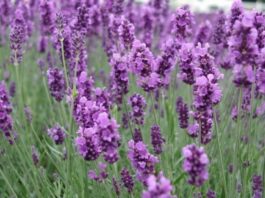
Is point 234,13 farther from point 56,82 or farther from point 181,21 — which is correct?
point 56,82

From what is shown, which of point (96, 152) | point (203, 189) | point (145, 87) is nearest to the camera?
point (96, 152)

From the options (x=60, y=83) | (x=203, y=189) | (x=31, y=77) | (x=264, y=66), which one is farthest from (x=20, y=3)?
(x=264, y=66)

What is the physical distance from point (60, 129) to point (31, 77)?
377 cm

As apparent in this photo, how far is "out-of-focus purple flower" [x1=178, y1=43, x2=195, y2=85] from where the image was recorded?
2303 mm

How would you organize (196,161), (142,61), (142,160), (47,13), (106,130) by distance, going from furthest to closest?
(47,13) < (142,61) < (142,160) < (106,130) < (196,161)

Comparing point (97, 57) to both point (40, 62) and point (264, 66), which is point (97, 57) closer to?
point (40, 62)

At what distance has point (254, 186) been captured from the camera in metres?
2.50

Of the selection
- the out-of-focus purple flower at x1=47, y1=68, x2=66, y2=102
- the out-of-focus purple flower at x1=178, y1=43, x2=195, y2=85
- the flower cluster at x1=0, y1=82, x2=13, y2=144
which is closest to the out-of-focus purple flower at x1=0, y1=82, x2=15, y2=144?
the flower cluster at x1=0, y1=82, x2=13, y2=144

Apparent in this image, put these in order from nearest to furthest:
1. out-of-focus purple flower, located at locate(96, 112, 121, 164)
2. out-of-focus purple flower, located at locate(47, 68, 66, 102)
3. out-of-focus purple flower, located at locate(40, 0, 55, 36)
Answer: out-of-focus purple flower, located at locate(96, 112, 121, 164)
out-of-focus purple flower, located at locate(47, 68, 66, 102)
out-of-focus purple flower, located at locate(40, 0, 55, 36)

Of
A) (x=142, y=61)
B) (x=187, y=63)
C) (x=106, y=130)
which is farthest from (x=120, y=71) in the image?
(x=106, y=130)

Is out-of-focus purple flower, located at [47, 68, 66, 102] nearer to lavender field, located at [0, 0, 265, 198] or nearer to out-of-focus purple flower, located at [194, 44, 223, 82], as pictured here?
lavender field, located at [0, 0, 265, 198]

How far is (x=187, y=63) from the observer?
2316 millimetres

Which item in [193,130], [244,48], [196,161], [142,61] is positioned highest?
[244,48]

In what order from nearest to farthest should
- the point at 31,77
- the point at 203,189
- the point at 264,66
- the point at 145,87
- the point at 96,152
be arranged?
the point at 96,152
the point at 264,66
the point at 145,87
the point at 203,189
the point at 31,77
